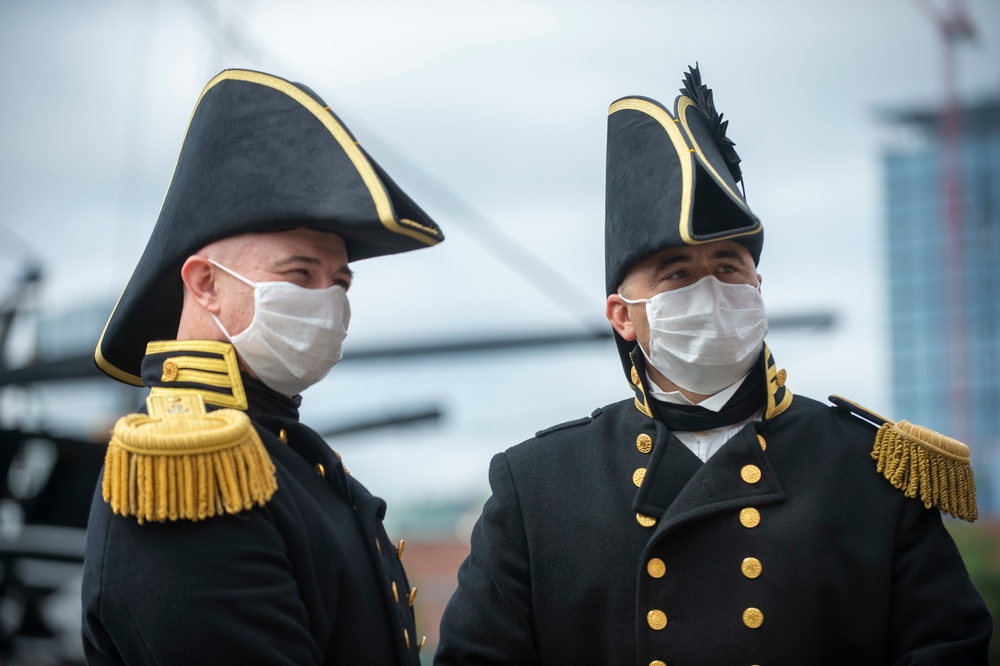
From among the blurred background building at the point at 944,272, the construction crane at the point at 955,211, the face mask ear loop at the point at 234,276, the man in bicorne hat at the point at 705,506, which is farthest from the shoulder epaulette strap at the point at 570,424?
the blurred background building at the point at 944,272

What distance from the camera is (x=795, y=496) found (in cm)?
365

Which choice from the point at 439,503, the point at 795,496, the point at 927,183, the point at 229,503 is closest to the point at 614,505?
the point at 795,496

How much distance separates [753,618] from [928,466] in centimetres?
62

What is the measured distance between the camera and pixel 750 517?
11.9ft

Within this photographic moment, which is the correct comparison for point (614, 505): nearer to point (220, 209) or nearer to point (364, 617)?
point (364, 617)

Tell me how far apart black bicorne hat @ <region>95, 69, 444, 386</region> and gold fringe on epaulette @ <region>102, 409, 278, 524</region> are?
22.2 inches

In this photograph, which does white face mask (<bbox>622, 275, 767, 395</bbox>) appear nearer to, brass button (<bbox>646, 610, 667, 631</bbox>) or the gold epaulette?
brass button (<bbox>646, 610, 667, 631</bbox>)

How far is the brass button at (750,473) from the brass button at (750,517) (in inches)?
2.9

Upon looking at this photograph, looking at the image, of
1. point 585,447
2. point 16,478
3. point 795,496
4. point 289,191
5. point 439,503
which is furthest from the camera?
point 439,503

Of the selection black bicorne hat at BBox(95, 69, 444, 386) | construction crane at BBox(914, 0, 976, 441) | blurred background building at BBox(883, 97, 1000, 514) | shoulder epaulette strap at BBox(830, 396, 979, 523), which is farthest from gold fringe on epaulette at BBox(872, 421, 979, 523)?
blurred background building at BBox(883, 97, 1000, 514)

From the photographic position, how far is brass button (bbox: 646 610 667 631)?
3.56 m

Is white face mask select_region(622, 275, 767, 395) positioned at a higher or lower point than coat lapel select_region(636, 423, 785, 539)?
higher

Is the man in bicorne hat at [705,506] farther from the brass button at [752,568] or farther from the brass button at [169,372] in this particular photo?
the brass button at [169,372]

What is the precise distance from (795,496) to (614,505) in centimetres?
49
